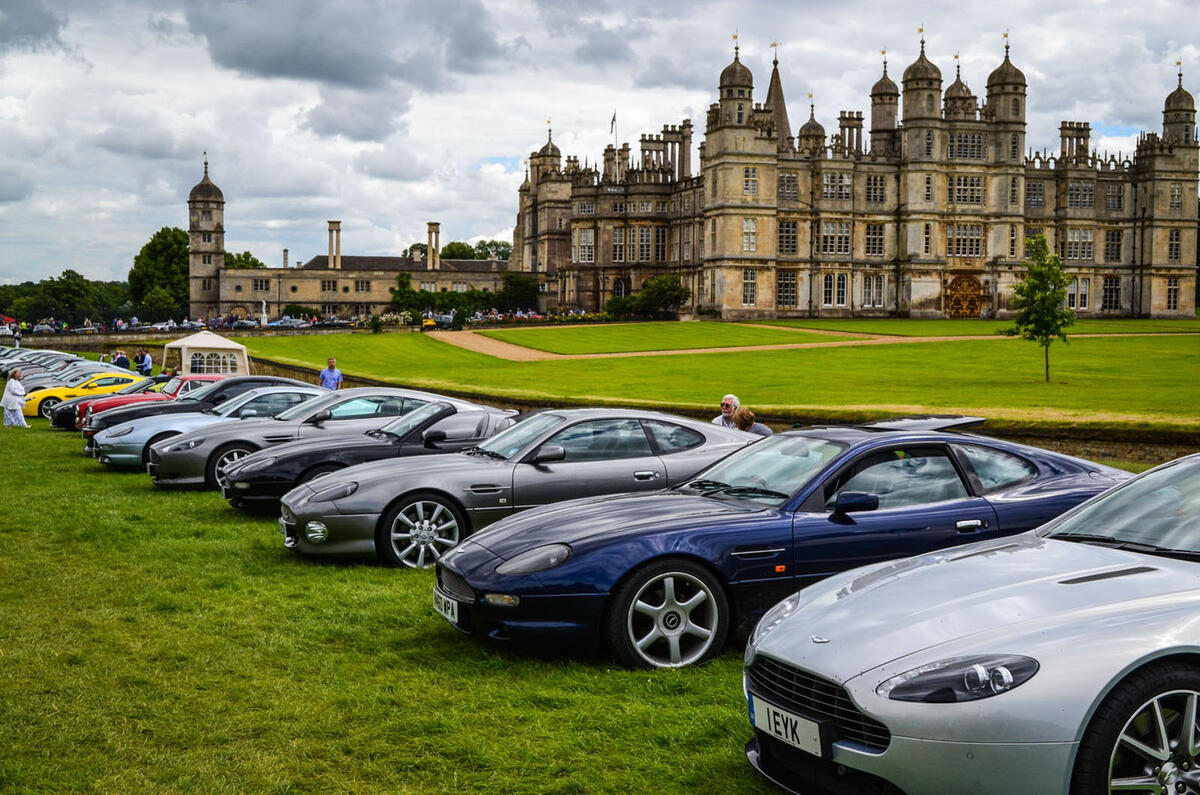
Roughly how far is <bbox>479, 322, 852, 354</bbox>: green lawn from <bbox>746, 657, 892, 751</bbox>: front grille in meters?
50.3

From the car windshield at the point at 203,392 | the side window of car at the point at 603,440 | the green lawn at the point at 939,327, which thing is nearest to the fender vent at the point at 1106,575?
the side window of car at the point at 603,440

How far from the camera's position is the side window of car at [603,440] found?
32.6 ft

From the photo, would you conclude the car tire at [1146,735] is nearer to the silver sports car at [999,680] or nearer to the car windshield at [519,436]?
the silver sports car at [999,680]

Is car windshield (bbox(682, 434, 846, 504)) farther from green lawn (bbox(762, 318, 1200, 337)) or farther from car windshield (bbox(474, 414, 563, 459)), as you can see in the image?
green lawn (bbox(762, 318, 1200, 337))

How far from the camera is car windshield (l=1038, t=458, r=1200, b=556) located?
5047mm

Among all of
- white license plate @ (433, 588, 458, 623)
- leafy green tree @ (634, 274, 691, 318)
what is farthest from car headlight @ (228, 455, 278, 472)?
leafy green tree @ (634, 274, 691, 318)

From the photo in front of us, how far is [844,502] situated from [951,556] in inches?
44.8

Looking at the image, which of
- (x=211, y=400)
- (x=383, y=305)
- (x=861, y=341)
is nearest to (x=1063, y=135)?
(x=861, y=341)

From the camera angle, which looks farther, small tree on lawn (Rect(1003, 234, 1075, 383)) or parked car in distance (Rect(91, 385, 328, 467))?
small tree on lawn (Rect(1003, 234, 1075, 383))

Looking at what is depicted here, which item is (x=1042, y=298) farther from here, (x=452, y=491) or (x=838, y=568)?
(x=838, y=568)

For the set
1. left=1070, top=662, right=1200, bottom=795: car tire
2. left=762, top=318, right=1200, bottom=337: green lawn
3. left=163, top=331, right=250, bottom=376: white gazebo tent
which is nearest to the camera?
left=1070, top=662, right=1200, bottom=795: car tire

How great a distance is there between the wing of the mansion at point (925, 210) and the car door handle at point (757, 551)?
76.0 metres

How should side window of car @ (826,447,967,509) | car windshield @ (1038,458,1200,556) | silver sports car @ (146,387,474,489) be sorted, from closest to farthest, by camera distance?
car windshield @ (1038,458,1200,556)
side window of car @ (826,447,967,509)
silver sports car @ (146,387,474,489)

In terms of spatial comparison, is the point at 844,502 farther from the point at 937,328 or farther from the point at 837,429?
the point at 937,328
